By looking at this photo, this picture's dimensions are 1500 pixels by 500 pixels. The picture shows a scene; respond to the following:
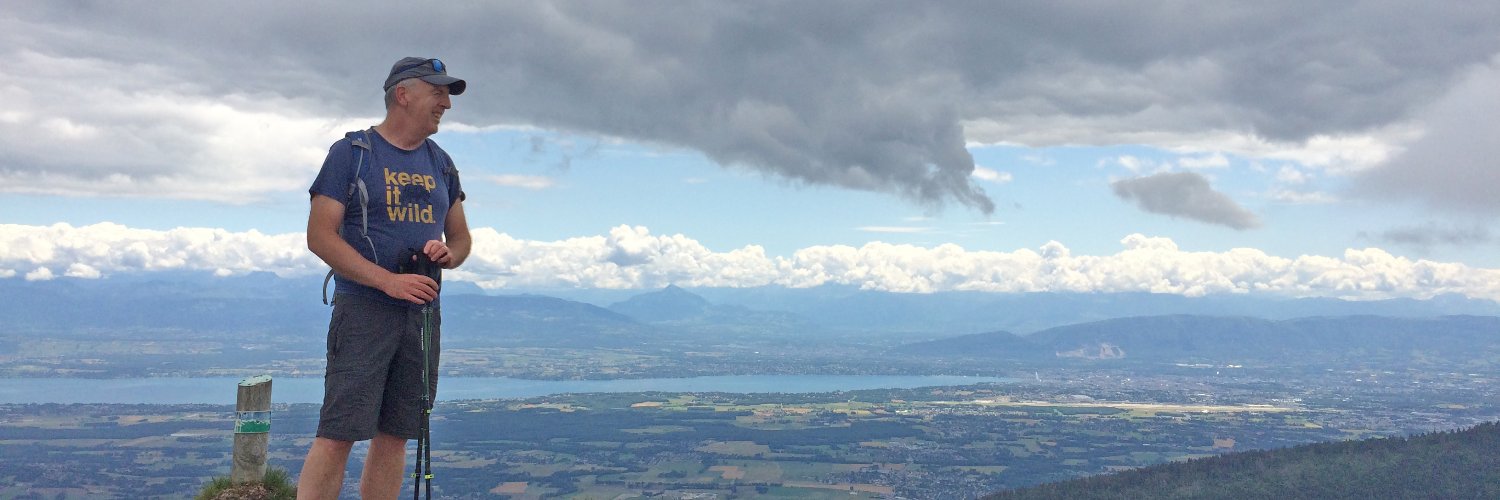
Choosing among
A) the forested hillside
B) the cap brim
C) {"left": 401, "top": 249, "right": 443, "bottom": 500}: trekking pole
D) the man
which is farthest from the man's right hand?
the forested hillside

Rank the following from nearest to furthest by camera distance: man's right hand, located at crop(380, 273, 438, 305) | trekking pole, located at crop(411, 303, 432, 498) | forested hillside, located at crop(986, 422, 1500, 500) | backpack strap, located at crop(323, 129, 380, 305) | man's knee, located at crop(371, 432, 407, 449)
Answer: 1. man's right hand, located at crop(380, 273, 438, 305)
2. backpack strap, located at crop(323, 129, 380, 305)
3. trekking pole, located at crop(411, 303, 432, 498)
4. man's knee, located at crop(371, 432, 407, 449)
5. forested hillside, located at crop(986, 422, 1500, 500)

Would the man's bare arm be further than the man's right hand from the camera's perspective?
Yes

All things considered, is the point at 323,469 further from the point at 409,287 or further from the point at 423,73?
the point at 423,73

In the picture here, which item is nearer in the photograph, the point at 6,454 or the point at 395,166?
the point at 395,166

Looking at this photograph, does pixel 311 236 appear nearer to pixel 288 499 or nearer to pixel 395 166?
pixel 395 166

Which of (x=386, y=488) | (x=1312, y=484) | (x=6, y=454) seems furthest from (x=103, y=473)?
(x=386, y=488)

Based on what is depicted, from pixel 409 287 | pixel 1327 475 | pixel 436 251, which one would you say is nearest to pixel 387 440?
pixel 409 287

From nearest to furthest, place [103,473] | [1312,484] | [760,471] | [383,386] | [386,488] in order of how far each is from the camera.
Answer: [383,386], [386,488], [1312,484], [103,473], [760,471]

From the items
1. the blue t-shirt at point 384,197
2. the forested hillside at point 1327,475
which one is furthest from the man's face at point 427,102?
the forested hillside at point 1327,475

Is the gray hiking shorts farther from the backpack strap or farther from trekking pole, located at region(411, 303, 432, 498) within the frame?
the backpack strap
